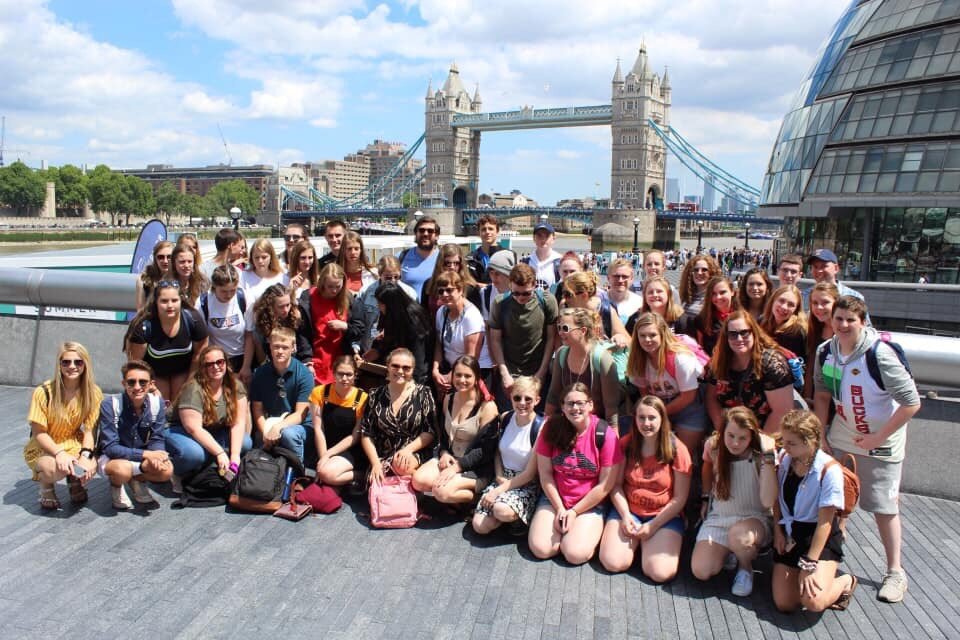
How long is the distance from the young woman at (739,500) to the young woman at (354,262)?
9.23 ft

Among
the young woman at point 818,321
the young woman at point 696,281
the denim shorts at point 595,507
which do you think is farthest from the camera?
the young woman at point 696,281

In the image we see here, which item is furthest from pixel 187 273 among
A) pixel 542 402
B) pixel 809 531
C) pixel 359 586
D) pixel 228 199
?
pixel 228 199

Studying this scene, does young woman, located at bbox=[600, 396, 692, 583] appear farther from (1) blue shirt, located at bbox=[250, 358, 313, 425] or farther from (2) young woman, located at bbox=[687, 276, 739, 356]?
(1) blue shirt, located at bbox=[250, 358, 313, 425]

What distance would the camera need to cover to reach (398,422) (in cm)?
473

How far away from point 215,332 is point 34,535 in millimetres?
1677

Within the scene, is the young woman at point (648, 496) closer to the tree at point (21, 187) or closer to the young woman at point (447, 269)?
the young woman at point (447, 269)

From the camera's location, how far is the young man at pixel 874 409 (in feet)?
12.4

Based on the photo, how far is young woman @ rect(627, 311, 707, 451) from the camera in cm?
423

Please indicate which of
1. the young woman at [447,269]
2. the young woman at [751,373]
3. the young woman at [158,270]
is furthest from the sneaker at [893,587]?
the young woman at [158,270]

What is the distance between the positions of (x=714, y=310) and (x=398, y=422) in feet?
6.87

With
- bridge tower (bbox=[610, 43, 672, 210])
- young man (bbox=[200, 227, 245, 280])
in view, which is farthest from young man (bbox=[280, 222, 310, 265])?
bridge tower (bbox=[610, 43, 672, 210])

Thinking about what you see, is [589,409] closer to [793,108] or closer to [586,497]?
[586,497]

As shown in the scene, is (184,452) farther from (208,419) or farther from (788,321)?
(788,321)

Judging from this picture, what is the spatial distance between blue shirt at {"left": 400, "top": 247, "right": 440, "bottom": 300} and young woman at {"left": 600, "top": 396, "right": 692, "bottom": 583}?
2.27 meters
